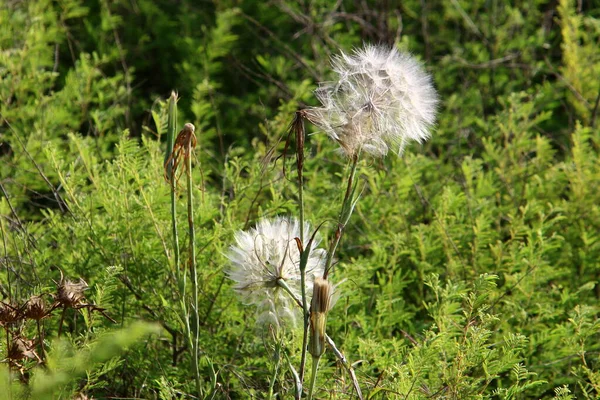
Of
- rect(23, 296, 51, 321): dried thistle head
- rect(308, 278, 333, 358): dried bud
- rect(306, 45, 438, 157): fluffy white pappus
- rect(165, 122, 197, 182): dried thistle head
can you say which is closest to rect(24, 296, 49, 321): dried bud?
rect(23, 296, 51, 321): dried thistle head

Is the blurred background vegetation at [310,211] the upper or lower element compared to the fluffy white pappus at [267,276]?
upper

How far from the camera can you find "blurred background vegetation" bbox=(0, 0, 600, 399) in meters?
1.83

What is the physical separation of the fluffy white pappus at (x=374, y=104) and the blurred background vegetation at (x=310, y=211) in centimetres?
9

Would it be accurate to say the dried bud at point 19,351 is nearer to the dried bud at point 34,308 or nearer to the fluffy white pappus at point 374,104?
the dried bud at point 34,308

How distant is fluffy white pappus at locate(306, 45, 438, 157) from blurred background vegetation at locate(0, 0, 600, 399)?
0.09 metres

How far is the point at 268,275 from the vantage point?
1615 millimetres

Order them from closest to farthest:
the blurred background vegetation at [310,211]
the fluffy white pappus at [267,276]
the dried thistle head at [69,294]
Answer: the dried thistle head at [69,294] < the fluffy white pappus at [267,276] < the blurred background vegetation at [310,211]

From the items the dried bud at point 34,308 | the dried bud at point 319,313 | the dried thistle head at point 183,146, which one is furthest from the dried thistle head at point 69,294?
the dried bud at point 319,313

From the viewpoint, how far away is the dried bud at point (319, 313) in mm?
1341

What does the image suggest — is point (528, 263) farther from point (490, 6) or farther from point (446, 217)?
point (490, 6)

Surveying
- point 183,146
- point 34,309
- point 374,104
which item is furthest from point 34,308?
point 374,104

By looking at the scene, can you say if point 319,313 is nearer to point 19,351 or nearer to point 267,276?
point 267,276

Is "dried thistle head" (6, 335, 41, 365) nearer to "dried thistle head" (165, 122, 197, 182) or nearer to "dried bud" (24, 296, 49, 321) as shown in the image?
"dried bud" (24, 296, 49, 321)

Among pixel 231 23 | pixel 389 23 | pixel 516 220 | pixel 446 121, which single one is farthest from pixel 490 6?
pixel 516 220
